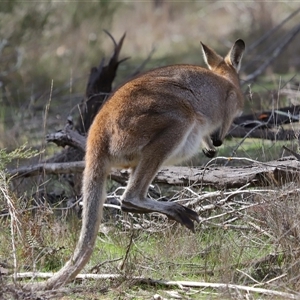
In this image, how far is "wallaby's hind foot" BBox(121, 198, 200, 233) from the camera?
519 centimetres

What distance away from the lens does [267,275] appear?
4.93 meters

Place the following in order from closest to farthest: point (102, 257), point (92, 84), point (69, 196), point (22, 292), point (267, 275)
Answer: point (22, 292), point (267, 275), point (102, 257), point (69, 196), point (92, 84)

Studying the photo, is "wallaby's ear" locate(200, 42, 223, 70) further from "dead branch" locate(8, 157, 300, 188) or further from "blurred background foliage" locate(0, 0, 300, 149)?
"blurred background foliage" locate(0, 0, 300, 149)

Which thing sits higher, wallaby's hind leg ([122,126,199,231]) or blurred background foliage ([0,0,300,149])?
wallaby's hind leg ([122,126,199,231])

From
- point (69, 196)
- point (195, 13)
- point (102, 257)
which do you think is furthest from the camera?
point (195, 13)

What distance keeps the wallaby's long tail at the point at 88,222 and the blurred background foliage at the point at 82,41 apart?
404 cm

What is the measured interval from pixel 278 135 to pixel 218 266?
2.53 meters

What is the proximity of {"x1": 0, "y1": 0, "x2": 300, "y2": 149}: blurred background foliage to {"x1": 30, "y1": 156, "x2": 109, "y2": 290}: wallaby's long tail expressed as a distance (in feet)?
13.2

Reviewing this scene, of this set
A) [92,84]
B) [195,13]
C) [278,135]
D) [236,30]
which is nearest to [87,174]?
[278,135]

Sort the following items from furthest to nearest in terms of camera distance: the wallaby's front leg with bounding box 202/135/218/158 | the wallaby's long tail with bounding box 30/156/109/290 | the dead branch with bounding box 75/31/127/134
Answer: the dead branch with bounding box 75/31/127/134, the wallaby's front leg with bounding box 202/135/218/158, the wallaby's long tail with bounding box 30/156/109/290

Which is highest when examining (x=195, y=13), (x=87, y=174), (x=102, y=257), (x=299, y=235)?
(x=87, y=174)

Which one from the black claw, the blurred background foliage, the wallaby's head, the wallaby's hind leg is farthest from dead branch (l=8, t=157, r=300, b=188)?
the blurred background foliage

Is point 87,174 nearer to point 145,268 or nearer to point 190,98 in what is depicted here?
point 145,268

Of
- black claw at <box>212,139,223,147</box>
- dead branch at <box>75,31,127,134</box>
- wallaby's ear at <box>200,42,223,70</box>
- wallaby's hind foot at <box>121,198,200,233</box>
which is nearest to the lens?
wallaby's hind foot at <box>121,198,200,233</box>
